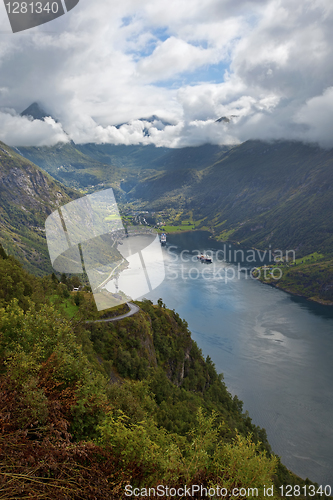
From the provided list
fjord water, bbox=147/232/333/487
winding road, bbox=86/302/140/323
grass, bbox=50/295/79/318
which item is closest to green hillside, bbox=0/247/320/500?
grass, bbox=50/295/79/318

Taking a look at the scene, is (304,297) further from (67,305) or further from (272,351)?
(67,305)

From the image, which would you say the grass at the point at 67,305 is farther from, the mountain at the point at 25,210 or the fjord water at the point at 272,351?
the mountain at the point at 25,210

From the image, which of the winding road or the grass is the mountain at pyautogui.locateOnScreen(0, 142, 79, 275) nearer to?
the winding road

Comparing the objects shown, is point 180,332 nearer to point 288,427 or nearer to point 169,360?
point 169,360

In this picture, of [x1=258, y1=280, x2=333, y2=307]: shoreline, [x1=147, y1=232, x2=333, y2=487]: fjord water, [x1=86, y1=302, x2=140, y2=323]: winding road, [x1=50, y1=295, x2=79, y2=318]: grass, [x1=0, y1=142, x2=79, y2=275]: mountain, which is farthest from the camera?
[x1=0, y1=142, x2=79, y2=275]: mountain

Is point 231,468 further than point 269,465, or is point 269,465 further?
point 269,465

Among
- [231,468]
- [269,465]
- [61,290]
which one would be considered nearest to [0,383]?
[231,468]
